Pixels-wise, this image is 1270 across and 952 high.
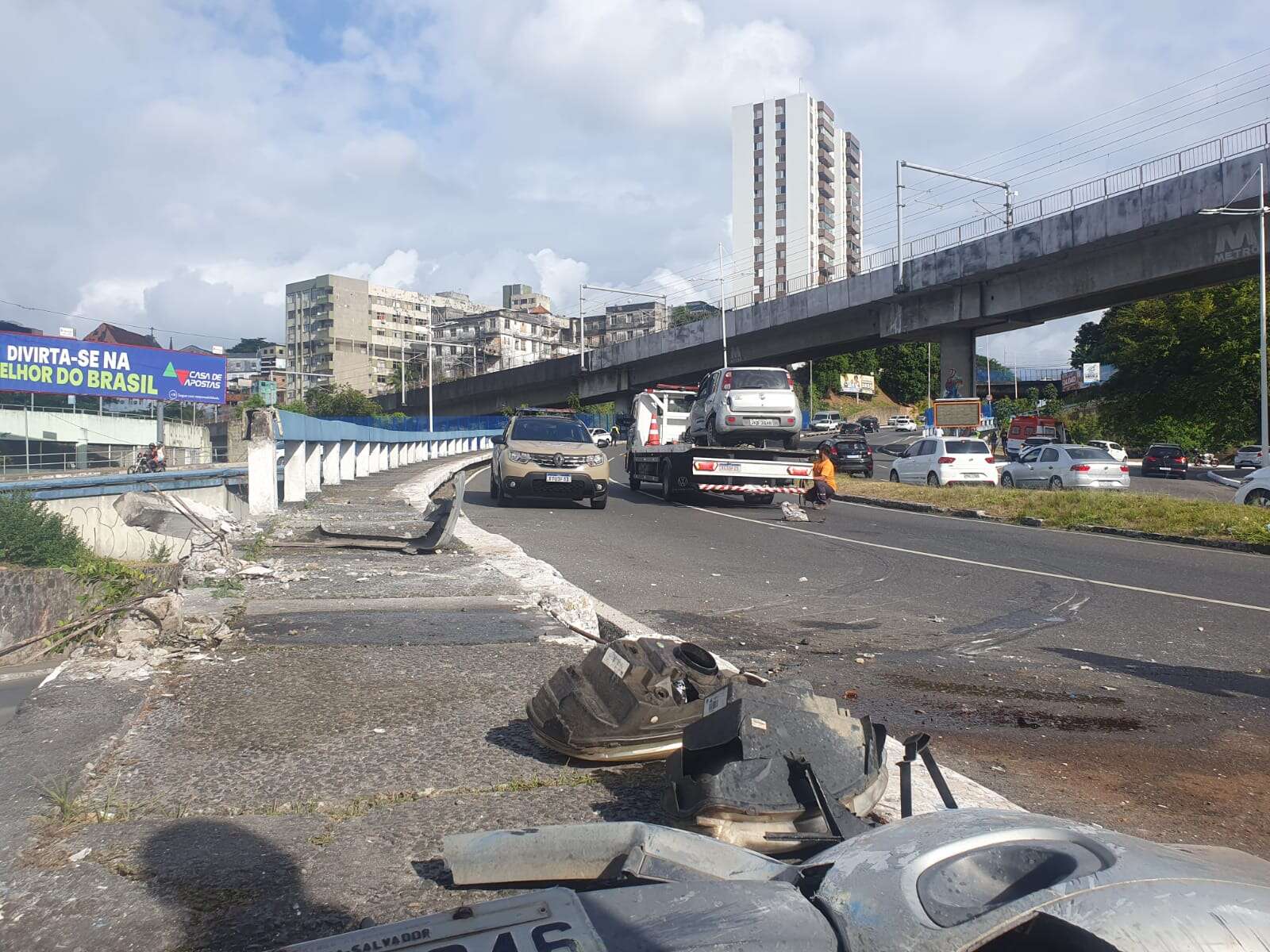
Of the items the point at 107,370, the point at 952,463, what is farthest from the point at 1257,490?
the point at 107,370

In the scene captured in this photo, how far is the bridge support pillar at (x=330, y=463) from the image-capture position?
18766 millimetres

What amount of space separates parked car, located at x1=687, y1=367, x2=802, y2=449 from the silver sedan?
9250 millimetres

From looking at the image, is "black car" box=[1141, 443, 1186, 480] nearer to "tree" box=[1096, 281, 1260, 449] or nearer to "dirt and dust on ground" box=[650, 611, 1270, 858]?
"tree" box=[1096, 281, 1260, 449]

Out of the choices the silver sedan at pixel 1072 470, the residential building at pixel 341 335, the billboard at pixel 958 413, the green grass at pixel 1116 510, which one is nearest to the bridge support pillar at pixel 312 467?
the green grass at pixel 1116 510

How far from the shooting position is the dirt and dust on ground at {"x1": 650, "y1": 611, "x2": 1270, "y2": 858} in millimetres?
3943

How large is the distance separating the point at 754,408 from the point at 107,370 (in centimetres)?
3414

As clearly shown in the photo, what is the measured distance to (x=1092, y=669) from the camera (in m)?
6.66

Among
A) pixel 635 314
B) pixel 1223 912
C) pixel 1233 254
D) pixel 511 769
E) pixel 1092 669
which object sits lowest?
pixel 1092 669

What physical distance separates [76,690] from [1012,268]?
38.5 m

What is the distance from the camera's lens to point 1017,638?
771 centimetres

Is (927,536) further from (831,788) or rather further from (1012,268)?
(1012,268)

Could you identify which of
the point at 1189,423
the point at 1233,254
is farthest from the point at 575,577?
the point at 1189,423

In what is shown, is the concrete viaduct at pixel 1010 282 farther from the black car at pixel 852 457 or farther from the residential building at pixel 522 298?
the residential building at pixel 522 298

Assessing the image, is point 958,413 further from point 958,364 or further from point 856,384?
point 856,384
